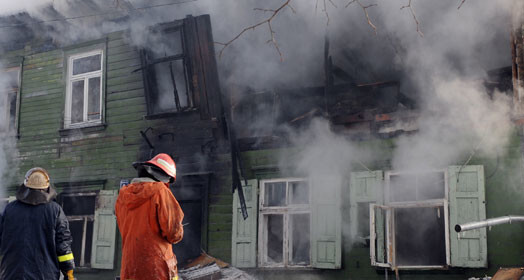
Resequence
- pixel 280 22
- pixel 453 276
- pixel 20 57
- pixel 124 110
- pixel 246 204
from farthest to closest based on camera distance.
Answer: pixel 20 57 < pixel 124 110 < pixel 280 22 < pixel 246 204 < pixel 453 276

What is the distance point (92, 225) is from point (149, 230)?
280 inches

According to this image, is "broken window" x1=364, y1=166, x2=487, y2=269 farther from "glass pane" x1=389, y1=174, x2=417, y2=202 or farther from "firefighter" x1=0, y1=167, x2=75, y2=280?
"firefighter" x1=0, y1=167, x2=75, y2=280

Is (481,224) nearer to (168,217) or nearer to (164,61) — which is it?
(168,217)

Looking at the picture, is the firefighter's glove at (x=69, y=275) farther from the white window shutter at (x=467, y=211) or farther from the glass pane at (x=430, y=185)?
the glass pane at (x=430, y=185)

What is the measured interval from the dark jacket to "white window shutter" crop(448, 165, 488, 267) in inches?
198

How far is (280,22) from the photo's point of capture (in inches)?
424

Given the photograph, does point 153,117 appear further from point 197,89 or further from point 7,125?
point 7,125

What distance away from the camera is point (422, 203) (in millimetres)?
8359

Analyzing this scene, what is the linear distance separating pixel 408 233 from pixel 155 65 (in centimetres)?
577

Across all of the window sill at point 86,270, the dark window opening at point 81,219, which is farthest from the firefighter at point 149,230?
the dark window opening at point 81,219

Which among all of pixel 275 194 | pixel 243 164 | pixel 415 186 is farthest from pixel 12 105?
pixel 415 186

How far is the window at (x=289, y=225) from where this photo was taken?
29.6 ft

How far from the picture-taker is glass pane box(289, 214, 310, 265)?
9.93 metres

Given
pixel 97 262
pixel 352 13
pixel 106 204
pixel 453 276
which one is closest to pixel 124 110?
pixel 106 204
